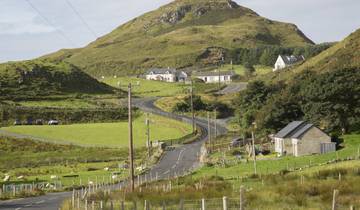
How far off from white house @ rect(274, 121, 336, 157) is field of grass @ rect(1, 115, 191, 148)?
91.2ft

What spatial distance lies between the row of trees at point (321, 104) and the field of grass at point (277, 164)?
Result: 7799 mm

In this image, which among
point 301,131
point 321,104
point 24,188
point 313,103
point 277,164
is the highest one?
point 313,103

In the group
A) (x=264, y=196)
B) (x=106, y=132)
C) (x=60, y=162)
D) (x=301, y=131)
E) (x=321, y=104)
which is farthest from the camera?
(x=106, y=132)

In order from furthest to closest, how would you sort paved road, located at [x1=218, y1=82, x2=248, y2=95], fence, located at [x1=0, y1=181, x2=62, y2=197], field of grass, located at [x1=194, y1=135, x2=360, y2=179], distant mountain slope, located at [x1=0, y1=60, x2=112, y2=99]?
1. paved road, located at [x1=218, y1=82, x2=248, y2=95]
2. distant mountain slope, located at [x1=0, y1=60, x2=112, y2=99]
3. field of grass, located at [x1=194, y1=135, x2=360, y2=179]
4. fence, located at [x1=0, y1=181, x2=62, y2=197]

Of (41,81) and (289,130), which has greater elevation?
(41,81)

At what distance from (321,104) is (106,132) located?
41.2 m

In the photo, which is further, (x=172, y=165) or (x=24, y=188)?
(x=172, y=165)

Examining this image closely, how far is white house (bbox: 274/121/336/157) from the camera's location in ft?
241

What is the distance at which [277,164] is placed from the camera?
64.7m

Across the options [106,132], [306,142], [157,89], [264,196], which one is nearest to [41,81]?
[157,89]

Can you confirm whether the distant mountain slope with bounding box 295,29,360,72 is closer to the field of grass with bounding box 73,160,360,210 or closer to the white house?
the white house

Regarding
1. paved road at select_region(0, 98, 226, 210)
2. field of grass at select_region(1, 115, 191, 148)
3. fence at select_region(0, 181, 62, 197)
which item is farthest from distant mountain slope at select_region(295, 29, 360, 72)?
fence at select_region(0, 181, 62, 197)

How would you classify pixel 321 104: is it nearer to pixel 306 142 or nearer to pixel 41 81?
pixel 306 142

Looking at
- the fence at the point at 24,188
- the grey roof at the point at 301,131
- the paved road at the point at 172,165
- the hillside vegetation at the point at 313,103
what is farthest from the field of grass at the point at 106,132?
the fence at the point at 24,188
